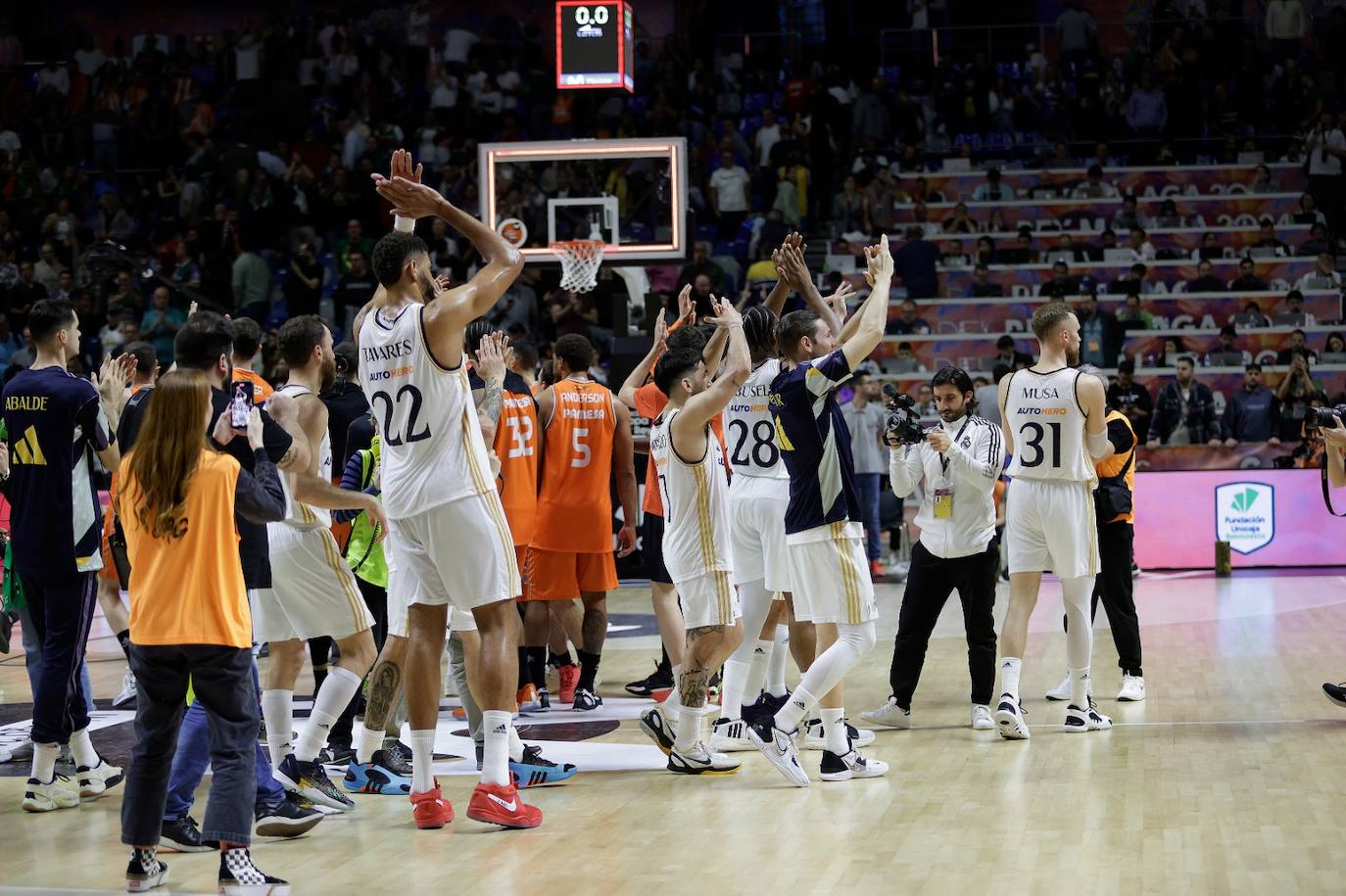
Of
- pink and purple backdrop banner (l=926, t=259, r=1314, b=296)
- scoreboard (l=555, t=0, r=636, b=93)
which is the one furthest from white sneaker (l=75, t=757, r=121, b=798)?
pink and purple backdrop banner (l=926, t=259, r=1314, b=296)

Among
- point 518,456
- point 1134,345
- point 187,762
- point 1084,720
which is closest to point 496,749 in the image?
point 187,762

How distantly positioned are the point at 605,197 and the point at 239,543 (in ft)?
30.9

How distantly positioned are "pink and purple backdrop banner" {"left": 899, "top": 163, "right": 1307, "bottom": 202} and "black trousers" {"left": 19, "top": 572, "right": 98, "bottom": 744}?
1724 cm

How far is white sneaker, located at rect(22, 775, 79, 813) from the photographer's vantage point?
6250 millimetres

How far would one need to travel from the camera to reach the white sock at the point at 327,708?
20.1ft

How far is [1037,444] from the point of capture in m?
7.78

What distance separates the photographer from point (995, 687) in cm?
896

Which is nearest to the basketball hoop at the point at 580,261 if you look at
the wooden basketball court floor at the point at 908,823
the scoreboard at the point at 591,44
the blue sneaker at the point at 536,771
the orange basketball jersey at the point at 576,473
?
the scoreboard at the point at 591,44

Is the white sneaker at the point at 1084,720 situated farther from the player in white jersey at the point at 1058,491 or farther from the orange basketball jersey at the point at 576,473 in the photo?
the orange basketball jersey at the point at 576,473

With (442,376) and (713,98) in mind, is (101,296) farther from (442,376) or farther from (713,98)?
(442,376)

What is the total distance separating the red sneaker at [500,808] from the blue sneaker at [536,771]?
0.68 metres

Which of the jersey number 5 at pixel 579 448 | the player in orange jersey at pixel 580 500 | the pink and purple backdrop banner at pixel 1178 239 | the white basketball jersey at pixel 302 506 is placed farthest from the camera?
the pink and purple backdrop banner at pixel 1178 239

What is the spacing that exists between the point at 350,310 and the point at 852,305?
20.3 ft

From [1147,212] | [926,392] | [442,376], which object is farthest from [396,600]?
[1147,212]
